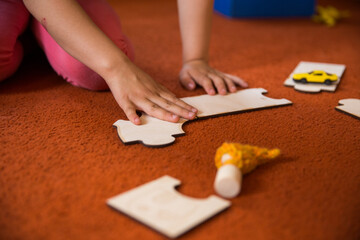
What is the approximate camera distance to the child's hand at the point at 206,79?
1122 millimetres

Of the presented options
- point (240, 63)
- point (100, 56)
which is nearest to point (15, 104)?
point (100, 56)

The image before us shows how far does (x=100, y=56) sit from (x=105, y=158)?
0.29m

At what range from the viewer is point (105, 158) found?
2.62 ft

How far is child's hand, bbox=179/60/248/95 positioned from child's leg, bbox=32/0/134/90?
22 centimetres

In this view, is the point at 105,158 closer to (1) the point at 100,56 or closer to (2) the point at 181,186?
(2) the point at 181,186

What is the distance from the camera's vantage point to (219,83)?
1130 millimetres

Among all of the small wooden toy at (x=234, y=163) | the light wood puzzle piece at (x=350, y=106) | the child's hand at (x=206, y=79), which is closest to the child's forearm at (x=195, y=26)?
the child's hand at (x=206, y=79)

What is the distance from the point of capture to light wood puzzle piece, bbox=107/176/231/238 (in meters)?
0.59

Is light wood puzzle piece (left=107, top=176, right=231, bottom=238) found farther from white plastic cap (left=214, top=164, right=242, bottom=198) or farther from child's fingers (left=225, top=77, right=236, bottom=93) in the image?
child's fingers (left=225, top=77, right=236, bottom=93)

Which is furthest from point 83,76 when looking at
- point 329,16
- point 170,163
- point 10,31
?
point 329,16

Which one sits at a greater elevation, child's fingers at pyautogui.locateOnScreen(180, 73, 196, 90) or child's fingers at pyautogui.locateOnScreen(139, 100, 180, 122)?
child's fingers at pyautogui.locateOnScreen(139, 100, 180, 122)

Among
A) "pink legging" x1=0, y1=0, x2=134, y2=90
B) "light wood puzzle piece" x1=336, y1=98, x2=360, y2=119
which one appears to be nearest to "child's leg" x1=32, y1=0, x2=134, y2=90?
"pink legging" x1=0, y1=0, x2=134, y2=90

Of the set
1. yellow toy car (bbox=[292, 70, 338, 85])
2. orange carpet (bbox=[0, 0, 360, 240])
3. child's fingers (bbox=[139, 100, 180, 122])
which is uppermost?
yellow toy car (bbox=[292, 70, 338, 85])

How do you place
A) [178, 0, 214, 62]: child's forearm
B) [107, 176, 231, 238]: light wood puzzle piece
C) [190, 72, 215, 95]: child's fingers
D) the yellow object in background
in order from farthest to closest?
the yellow object in background, [178, 0, 214, 62]: child's forearm, [190, 72, 215, 95]: child's fingers, [107, 176, 231, 238]: light wood puzzle piece
